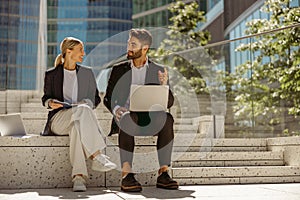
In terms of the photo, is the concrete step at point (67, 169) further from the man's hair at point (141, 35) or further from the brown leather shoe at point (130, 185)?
the man's hair at point (141, 35)

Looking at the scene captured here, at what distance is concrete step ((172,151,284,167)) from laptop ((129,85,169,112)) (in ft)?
3.89

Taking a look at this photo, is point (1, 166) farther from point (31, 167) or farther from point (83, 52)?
point (83, 52)

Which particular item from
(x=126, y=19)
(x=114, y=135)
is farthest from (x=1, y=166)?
(x=126, y=19)

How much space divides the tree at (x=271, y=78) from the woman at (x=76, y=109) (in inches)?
109

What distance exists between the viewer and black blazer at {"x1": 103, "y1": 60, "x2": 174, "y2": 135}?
151 inches

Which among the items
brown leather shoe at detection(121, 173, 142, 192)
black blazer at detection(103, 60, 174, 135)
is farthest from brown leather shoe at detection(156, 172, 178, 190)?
black blazer at detection(103, 60, 174, 135)

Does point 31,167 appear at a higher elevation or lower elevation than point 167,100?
lower

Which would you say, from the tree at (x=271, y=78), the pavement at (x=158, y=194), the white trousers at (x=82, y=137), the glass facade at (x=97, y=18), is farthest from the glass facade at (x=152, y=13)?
the pavement at (x=158, y=194)

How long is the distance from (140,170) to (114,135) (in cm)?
38

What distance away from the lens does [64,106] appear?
3.85 metres

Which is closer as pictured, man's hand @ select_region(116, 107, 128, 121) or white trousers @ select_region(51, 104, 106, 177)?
white trousers @ select_region(51, 104, 106, 177)

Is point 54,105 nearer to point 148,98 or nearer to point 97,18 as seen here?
point 148,98

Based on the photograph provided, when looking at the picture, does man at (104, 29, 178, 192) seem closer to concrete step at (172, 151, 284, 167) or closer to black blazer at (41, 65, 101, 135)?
black blazer at (41, 65, 101, 135)

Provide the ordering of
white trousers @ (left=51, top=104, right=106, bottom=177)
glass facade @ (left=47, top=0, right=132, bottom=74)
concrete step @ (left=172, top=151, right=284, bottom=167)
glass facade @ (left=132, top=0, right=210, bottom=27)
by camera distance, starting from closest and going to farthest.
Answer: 1. white trousers @ (left=51, top=104, right=106, bottom=177)
2. concrete step @ (left=172, top=151, right=284, bottom=167)
3. glass facade @ (left=132, top=0, right=210, bottom=27)
4. glass facade @ (left=47, top=0, right=132, bottom=74)
